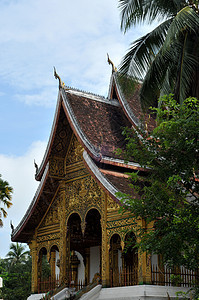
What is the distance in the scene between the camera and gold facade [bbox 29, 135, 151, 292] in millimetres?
13203

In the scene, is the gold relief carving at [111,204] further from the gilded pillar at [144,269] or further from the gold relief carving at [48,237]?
the gold relief carving at [48,237]

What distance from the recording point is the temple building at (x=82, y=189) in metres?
13.4

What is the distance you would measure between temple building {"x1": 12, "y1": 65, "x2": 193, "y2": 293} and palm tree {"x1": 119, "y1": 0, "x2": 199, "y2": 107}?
26.8 inches

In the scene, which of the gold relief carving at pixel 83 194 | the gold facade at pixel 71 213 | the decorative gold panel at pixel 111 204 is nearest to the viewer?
the decorative gold panel at pixel 111 204

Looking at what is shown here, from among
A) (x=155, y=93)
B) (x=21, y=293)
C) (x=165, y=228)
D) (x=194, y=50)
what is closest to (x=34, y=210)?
(x=155, y=93)

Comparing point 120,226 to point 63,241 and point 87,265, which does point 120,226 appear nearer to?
point 63,241

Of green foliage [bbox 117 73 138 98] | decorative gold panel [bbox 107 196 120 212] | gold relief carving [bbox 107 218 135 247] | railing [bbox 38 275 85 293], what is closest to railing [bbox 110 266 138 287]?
gold relief carving [bbox 107 218 135 247]

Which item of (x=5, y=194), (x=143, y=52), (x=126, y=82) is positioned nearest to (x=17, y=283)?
(x=5, y=194)

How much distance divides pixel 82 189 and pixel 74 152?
1308 millimetres

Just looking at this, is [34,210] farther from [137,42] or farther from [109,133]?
[137,42]

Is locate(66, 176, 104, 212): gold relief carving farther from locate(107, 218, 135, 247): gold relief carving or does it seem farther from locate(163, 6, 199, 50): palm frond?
locate(163, 6, 199, 50): palm frond

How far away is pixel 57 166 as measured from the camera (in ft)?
51.0

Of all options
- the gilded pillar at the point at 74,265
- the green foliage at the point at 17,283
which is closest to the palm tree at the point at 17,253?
the green foliage at the point at 17,283

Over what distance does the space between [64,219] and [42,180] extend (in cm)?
134
